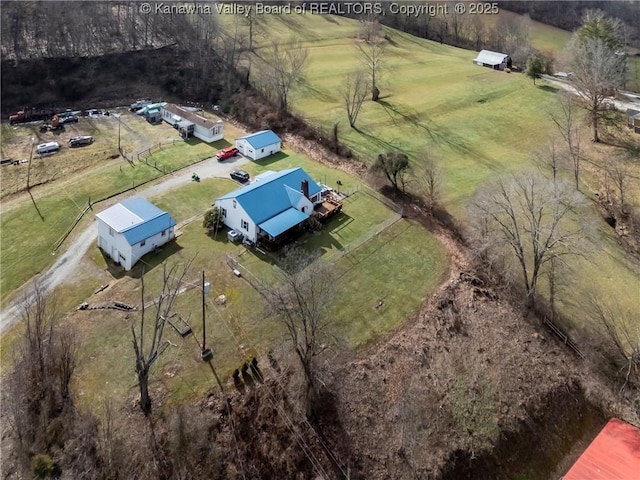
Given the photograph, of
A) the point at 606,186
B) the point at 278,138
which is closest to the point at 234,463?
the point at 278,138

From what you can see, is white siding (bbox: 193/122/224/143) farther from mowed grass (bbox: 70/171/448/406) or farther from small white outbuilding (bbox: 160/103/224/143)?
mowed grass (bbox: 70/171/448/406)

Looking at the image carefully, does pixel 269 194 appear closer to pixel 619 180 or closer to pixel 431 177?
pixel 431 177

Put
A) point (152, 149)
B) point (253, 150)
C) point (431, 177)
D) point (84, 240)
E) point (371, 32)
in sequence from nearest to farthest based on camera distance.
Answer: point (84, 240)
point (431, 177)
point (253, 150)
point (152, 149)
point (371, 32)

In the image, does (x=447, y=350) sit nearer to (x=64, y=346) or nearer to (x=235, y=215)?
(x=235, y=215)

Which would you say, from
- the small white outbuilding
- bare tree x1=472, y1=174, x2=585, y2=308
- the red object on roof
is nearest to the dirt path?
bare tree x1=472, y1=174, x2=585, y2=308

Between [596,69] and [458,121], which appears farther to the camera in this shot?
[458,121]

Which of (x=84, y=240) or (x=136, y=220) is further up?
(x=136, y=220)

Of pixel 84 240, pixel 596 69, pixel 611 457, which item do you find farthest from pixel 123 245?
pixel 596 69
